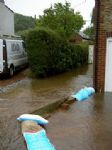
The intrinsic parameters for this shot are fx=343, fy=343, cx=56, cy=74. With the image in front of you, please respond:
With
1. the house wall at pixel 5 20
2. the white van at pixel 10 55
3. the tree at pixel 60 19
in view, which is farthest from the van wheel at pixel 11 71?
the house wall at pixel 5 20

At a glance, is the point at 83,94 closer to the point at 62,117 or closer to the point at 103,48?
the point at 103,48

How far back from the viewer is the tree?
2950 centimetres

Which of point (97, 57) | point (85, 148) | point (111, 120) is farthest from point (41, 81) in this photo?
point (85, 148)

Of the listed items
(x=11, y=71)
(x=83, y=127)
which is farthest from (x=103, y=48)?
(x=11, y=71)

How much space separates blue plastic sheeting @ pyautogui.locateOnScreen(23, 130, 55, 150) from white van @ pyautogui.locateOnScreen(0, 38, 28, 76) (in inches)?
436

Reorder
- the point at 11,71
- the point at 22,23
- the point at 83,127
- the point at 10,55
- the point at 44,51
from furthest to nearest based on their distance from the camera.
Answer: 1. the point at 22,23
2. the point at 11,71
3. the point at 10,55
4. the point at 44,51
5. the point at 83,127

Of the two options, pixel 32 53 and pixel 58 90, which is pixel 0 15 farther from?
pixel 58 90

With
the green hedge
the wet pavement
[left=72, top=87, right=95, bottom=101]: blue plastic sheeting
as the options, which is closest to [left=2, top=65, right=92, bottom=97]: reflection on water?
the green hedge

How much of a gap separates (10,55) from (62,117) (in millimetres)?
10153

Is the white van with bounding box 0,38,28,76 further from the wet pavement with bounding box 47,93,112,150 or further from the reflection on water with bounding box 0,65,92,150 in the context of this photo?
the wet pavement with bounding box 47,93,112,150

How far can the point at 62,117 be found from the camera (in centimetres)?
1007

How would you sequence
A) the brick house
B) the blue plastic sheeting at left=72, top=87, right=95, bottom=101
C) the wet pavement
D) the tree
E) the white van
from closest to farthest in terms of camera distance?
the wet pavement < the blue plastic sheeting at left=72, top=87, right=95, bottom=101 < the brick house < the white van < the tree

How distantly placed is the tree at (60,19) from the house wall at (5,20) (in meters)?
4.49

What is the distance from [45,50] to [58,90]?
4.53 m
